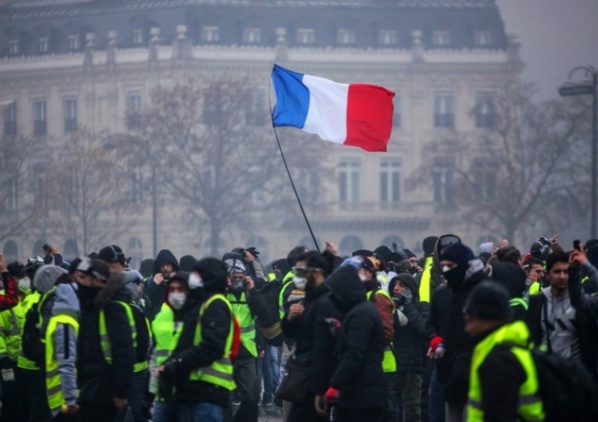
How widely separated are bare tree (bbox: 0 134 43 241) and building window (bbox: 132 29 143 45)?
7252mm

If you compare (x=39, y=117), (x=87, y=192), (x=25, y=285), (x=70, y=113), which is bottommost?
(x=25, y=285)

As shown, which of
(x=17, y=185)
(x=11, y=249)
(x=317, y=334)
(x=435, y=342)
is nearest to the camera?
(x=317, y=334)

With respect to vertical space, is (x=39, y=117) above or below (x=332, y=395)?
above

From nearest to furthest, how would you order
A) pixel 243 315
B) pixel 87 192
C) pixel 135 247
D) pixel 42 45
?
pixel 243 315
pixel 87 192
pixel 135 247
pixel 42 45

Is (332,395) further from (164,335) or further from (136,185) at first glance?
(136,185)

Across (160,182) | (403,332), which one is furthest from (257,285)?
(160,182)

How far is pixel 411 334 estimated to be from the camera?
51.9 feet

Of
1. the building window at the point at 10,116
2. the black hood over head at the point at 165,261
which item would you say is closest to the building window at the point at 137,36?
the building window at the point at 10,116

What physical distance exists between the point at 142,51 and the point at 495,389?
86910 millimetres

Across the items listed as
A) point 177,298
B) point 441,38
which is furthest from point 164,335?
point 441,38

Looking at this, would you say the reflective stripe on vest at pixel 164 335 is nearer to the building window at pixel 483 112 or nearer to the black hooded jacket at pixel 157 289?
the black hooded jacket at pixel 157 289

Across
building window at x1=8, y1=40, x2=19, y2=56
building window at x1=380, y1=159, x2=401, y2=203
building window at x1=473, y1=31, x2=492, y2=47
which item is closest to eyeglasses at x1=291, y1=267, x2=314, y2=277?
building window at x1=380, y1=159, x2=401, y2=203

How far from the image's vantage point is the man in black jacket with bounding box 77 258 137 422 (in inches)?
476

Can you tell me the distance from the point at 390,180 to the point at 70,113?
1555cm
